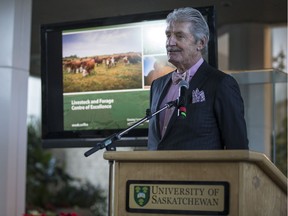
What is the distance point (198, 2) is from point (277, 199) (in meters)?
1.96

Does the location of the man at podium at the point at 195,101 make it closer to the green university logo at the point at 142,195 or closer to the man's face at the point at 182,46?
the man's face at the point at 182,46

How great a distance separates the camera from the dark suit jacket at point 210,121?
3256 mm

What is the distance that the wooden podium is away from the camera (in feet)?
8.02

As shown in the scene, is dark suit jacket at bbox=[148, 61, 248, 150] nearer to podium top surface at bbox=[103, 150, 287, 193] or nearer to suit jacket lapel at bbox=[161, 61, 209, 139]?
suit jacket lapel at bbox=[161, 61, 209, 139]

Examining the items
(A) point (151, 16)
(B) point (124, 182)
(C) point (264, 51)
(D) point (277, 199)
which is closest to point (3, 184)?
(A) point (151, 16)

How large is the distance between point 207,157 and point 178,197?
0.22 metres

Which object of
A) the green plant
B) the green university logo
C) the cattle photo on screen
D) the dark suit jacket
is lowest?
the green plant

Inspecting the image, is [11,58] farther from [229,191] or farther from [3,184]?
[229,191]

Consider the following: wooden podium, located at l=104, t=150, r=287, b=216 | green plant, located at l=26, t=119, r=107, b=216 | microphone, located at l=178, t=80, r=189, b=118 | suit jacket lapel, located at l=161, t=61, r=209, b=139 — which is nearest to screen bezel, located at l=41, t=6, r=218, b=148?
suit jacket lapel, located at l=161, t=61, r=209, b=139

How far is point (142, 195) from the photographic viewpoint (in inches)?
102

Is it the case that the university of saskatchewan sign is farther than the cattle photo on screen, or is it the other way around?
the cattle photo on screen

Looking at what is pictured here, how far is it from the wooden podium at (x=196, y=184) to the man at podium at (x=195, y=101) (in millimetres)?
460

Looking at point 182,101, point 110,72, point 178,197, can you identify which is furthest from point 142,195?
point 110,72

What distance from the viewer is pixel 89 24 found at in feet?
14.9
